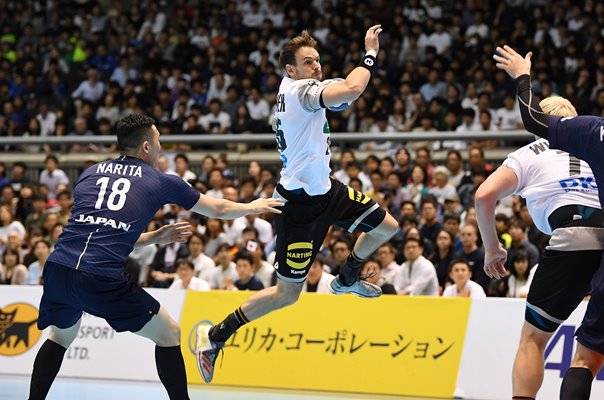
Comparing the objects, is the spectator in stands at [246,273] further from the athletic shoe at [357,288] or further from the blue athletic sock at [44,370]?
the blue athletic sock at [44,370]

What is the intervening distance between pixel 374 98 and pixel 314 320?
804 centimetres

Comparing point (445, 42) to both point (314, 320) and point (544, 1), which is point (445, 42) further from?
point (314, 320)

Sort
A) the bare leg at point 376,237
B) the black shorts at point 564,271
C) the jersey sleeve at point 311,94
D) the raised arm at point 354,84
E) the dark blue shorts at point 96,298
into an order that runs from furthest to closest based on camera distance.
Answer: the bare leg at point 376,237, the jersey sleeve at point 311,94, the raised arm at point 354,84, the dark blue shorts at point 96,298, the black shorts at point 564,271

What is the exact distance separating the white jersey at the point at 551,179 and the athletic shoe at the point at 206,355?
12.0 ft

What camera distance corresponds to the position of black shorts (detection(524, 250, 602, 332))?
23.4 feet

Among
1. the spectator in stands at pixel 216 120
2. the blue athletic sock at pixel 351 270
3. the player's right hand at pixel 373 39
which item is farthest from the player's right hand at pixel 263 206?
the spectator in stands at pixel 216 120

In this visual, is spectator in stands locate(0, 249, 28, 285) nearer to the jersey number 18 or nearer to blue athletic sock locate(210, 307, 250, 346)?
blue athletic sock locate(210, 307, 250, 346)

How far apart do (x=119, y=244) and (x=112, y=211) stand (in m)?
0.26

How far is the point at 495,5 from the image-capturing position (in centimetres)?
2098

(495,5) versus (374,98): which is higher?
(495,5)

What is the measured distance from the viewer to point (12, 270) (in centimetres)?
1577

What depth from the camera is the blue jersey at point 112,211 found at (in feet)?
25.1

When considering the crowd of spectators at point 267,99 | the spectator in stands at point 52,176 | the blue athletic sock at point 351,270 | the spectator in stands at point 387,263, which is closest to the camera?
the blue athletic sock at point 351,270

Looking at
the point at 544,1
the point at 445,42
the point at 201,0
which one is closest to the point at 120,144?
the point at 445,42
